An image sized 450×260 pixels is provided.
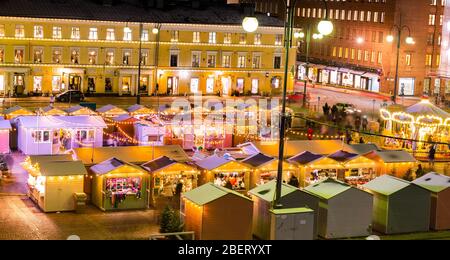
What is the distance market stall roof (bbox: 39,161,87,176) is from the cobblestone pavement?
1.46 meters

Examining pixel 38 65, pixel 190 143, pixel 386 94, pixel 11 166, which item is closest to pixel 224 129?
pixel 190 143

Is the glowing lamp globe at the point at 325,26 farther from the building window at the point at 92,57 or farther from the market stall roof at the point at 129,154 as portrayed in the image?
the building window at the point at 92,57

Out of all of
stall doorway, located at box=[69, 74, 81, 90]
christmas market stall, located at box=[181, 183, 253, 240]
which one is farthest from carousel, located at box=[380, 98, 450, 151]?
stall doorway, located at box=[69, 74, 81, 90]

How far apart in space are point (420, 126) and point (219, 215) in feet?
83.3

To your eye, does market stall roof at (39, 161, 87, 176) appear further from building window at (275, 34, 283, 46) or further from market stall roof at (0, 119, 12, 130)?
building window at (275, 34, 283, 46)

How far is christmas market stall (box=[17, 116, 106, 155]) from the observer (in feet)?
144

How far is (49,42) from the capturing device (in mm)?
68312

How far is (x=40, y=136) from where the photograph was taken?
44219 millimetres

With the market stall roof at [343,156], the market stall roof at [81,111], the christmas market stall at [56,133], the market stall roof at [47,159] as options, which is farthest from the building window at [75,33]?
the market stall roof at [343,156]

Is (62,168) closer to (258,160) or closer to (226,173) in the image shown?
(226,173)

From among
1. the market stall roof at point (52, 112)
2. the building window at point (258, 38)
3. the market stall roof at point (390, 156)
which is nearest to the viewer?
the market stall roof at point (390, 156)

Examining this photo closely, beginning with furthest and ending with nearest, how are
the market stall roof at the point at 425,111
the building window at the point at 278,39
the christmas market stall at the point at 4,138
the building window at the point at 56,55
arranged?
the building window at the point at 278,39, the building window at the point at 56,55, the market stall roof at the point at 425,111, the christmas market stall at the point at 4,138

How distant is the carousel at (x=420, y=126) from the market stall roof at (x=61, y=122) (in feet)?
54.4

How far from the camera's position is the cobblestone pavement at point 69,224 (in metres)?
29.2
